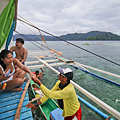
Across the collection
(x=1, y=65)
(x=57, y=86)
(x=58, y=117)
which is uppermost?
(x=1, y=65)

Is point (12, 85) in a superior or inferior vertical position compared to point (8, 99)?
superior

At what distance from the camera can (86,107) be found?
13.2 ft

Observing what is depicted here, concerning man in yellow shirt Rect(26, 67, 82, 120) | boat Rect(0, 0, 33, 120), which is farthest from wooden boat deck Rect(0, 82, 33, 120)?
man in yellow shirt Rect(26, 67, 82, 120)

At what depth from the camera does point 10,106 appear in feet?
7.66

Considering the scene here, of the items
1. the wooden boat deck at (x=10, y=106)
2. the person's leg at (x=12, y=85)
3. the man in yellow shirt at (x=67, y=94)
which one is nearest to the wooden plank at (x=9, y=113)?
the wooden boat deck at (x=10, y=106)

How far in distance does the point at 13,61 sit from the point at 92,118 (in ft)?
13.9

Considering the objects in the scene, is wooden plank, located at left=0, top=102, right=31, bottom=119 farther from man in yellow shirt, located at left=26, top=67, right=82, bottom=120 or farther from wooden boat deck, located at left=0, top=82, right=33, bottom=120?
man in yellow shirt, located at left=26, top=67, right=82, bottom=120

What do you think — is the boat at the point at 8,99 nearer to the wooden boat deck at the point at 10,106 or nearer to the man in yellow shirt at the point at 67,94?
the wooden boat deck at the point at 10,106

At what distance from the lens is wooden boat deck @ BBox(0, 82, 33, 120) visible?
205cm

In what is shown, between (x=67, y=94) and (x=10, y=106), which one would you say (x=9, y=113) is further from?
(x=67, y=94)

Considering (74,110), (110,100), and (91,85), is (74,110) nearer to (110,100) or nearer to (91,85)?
(110,100)

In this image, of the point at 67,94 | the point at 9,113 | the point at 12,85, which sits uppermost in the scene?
the point at 67,94

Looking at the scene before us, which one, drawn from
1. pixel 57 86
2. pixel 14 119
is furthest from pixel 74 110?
pixel 14 119

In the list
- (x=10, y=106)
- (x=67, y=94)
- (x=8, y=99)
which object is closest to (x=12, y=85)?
(x=8, y=99)
